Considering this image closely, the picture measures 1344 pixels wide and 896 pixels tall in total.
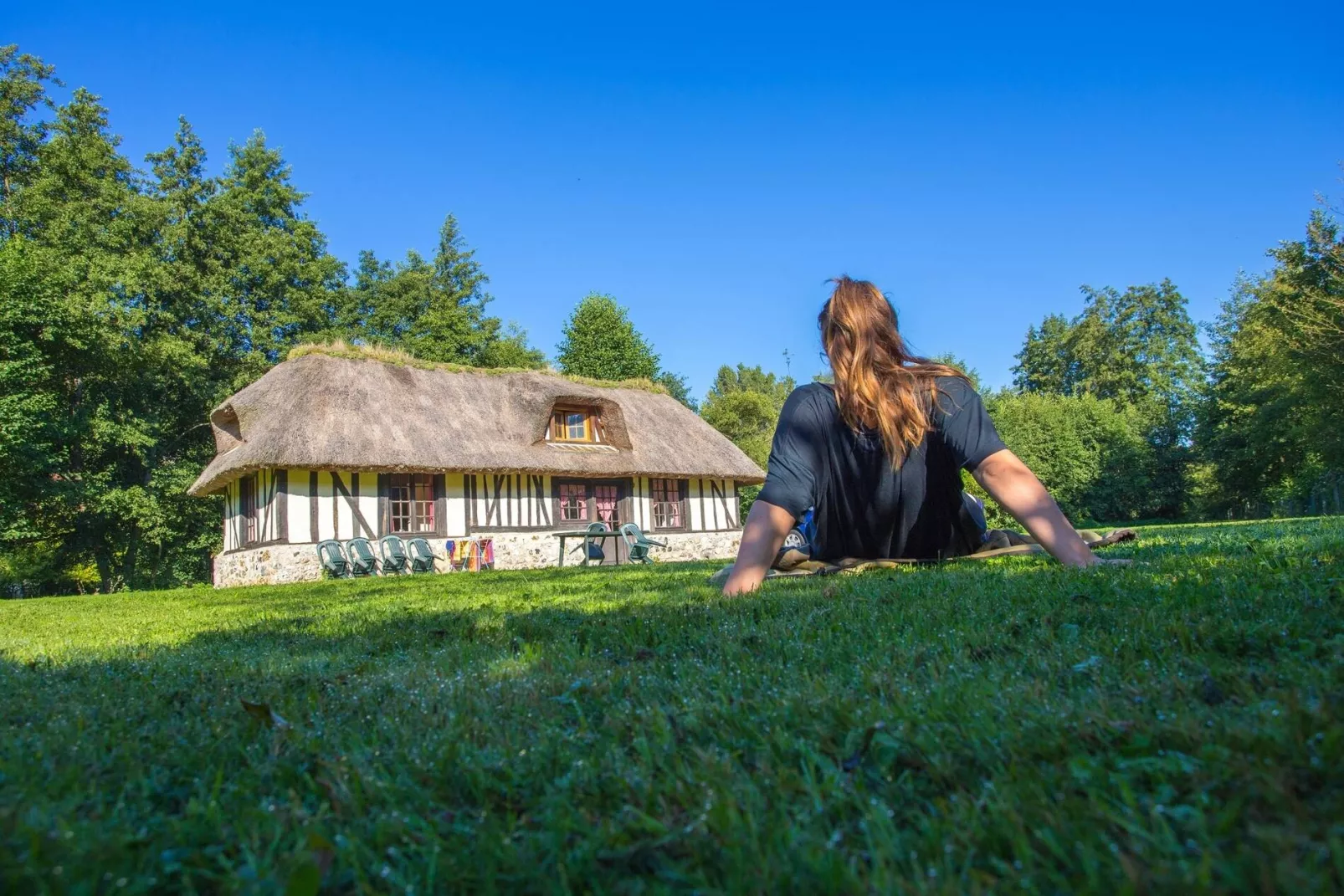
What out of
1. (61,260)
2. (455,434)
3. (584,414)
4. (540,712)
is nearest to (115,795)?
(540,712)

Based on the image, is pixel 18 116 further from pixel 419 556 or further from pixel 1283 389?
pixel 1283 389

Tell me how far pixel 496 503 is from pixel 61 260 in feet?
50.9

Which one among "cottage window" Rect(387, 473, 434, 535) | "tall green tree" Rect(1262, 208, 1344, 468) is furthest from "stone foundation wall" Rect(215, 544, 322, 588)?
"tall green tree" Rect(1262, 208, 1344, 468)

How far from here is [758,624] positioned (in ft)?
9.62

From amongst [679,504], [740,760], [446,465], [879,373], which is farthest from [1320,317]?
[740,760]

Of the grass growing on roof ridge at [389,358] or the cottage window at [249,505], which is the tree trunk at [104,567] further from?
the grass growing on roof ridge at [389,358]

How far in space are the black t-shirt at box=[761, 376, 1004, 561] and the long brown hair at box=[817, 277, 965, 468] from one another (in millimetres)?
79

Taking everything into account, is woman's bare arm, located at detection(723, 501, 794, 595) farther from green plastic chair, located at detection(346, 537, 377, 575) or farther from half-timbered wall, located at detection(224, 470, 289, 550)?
half-timbered wall, located at detection(224, 470, 289, 550)

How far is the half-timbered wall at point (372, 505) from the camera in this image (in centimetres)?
1808

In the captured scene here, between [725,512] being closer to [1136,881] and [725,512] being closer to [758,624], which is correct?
[758,624]

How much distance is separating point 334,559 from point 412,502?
2.94m

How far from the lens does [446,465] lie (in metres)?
19.2

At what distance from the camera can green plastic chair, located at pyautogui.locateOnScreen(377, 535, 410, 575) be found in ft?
56.6

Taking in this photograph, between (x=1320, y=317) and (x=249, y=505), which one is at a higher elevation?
(x=1320, y=317)
